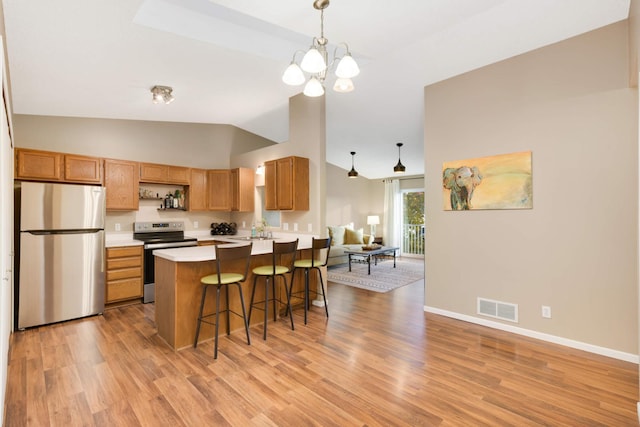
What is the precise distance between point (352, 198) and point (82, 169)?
22.2 ft

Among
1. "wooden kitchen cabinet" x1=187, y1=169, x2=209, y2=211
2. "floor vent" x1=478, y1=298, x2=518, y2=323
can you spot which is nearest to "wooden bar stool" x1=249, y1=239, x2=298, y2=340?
"floor vent" x1=478, y1=298, x2=518, y2=323

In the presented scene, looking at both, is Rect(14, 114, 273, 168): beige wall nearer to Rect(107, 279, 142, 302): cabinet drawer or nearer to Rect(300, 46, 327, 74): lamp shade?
Rect(107, 279, 142, 302): cabinet drawer

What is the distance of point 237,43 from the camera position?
10.7 feet

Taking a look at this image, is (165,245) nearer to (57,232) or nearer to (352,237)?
(57,232)

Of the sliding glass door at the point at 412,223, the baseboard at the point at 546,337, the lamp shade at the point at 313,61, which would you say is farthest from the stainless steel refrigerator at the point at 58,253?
the sliding glass door at the point at 412,223

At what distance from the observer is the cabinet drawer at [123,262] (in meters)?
4.30

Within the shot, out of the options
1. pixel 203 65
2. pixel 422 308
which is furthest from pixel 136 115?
pixel 422 308

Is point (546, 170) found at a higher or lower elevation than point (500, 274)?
higher

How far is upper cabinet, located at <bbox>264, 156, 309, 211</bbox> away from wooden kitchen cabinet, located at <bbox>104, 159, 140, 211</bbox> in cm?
217

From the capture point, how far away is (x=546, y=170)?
3125 mm

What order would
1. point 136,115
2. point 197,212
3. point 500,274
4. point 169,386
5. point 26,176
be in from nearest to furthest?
point 169,386, point 500,274, point 26,176, point 136,115, point 197,212

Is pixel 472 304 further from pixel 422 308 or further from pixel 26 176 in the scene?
pixel 26 176

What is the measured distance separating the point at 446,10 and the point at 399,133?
325 centimetres

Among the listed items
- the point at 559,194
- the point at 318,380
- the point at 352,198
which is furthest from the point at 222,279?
the point at 352,198
